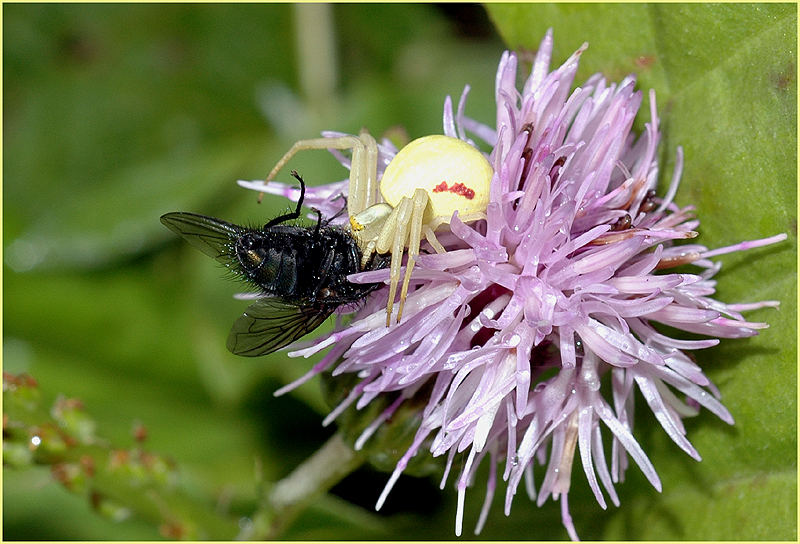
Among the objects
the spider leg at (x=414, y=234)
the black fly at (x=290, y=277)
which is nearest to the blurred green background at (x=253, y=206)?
the spider leg at (x=414, y=234)

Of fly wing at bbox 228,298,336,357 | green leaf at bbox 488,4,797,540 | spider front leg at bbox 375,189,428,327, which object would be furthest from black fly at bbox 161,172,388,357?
green leaf at bbox 488,4,797,540

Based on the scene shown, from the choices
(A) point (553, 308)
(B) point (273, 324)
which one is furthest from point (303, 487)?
(A) point (553, 308)

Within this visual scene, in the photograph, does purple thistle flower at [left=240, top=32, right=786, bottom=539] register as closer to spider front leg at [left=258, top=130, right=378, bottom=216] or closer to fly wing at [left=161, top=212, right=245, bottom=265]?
spider front leg at [left=258, top=130, right=378, bottom=216]

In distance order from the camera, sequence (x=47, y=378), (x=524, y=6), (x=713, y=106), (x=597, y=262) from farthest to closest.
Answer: (x=47, y=378) < (x=524, y=6) < (x=713, y=106) < (x=597, y=262)

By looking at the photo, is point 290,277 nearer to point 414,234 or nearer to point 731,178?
point 414,234

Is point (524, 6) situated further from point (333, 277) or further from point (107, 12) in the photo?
point (107, 12)

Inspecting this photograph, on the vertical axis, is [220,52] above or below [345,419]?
above

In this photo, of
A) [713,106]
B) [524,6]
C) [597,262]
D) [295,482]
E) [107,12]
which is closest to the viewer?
[597,262]

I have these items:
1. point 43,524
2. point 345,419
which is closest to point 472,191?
point 345,419
